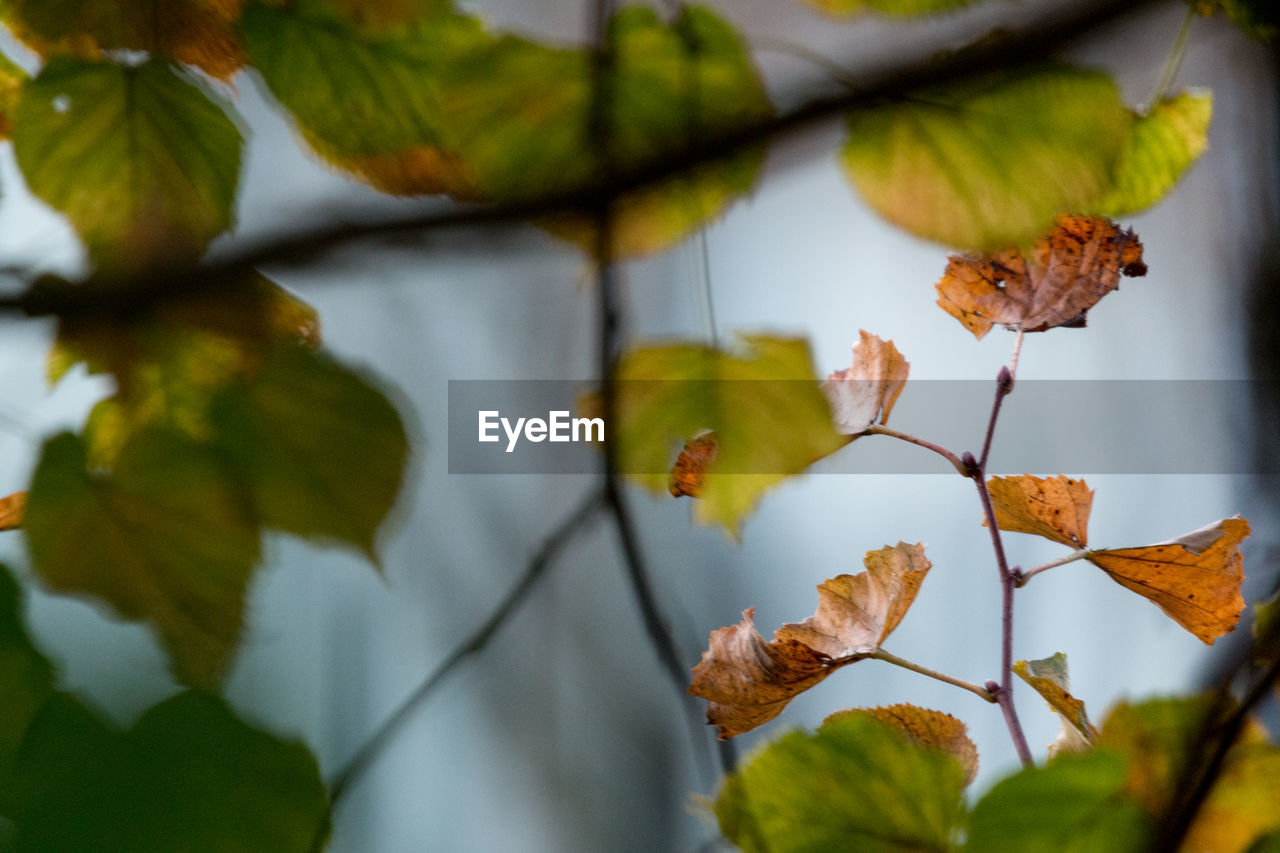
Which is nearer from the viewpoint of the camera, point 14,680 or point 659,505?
point 14,680

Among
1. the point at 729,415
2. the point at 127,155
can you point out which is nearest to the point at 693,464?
the point at 729,415

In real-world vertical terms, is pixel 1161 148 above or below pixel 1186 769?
above

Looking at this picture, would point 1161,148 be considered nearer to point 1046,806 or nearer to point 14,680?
point 1046,806

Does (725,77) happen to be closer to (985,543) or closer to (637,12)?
(637,12)

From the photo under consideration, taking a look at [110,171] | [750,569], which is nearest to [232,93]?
[110,171]

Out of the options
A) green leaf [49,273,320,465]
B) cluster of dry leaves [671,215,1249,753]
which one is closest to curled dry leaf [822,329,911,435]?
cluster of dry leaves [671,215,1249,753]

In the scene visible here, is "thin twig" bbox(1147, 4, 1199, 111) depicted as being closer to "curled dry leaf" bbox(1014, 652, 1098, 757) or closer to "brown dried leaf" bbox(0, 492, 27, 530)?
"curled dry leaf" bbox(1014, 652, 1098, 757)

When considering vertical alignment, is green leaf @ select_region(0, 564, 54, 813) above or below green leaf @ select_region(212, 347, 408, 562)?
below
